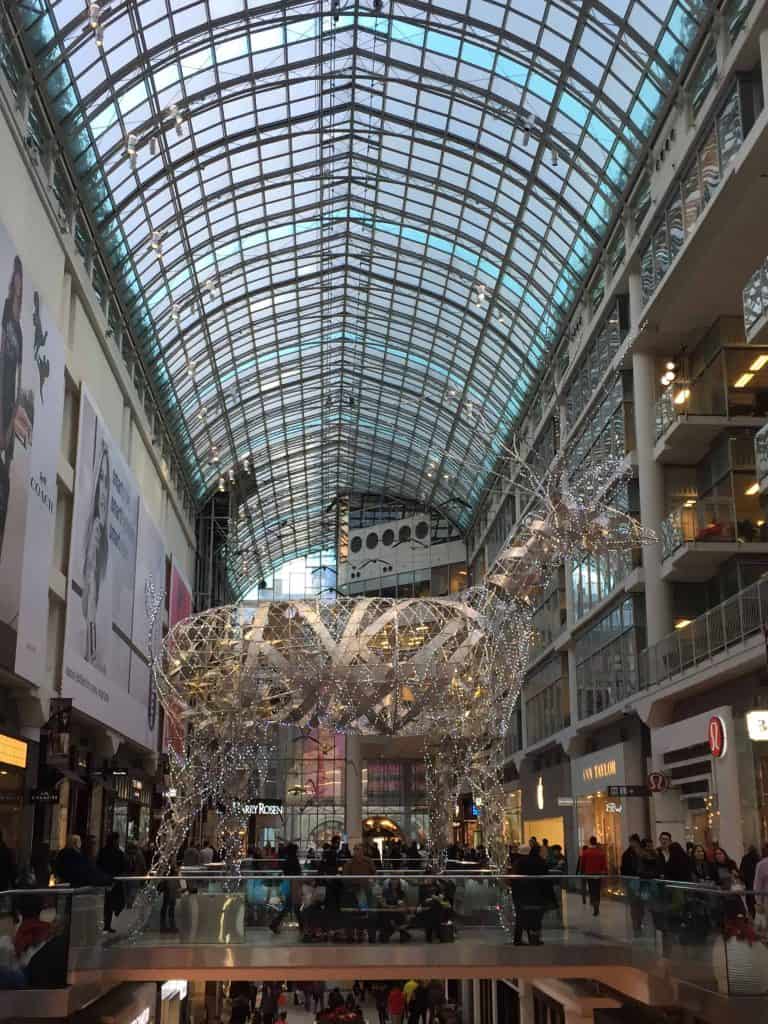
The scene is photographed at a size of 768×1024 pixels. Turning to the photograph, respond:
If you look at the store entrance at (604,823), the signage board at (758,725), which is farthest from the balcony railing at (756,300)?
the store entrance at (604,823)

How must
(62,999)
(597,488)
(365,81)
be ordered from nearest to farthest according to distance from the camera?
(62,999) → (597,488) → (365,81)

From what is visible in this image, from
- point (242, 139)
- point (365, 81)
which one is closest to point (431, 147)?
point (365, 81)

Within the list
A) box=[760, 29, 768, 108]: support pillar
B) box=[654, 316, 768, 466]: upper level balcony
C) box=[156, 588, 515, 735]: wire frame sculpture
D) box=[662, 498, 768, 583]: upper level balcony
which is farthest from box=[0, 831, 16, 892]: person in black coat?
box=[654, 316, 768, 466]: upper level balcony

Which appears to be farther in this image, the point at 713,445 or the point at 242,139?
the point at 242,139

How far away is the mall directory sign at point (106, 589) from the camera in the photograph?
2791 centimetres

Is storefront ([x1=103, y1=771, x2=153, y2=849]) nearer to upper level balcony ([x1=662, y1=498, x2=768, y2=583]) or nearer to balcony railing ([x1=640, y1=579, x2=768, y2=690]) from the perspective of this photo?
balcony railing ([x1=640, y1=579, x2=768, y2=690])

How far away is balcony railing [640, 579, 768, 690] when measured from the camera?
21.7 meters

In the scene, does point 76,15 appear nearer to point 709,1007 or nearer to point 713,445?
point 713,445

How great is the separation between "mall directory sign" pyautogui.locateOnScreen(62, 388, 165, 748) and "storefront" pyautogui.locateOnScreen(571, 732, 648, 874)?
539 inches

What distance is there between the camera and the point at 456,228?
4041cm

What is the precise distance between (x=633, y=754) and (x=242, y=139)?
21293 mm

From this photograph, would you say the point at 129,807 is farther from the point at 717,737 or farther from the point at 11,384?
the point at 717,737

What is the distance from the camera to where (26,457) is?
22297mm

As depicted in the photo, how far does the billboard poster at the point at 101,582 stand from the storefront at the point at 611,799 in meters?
13.6
